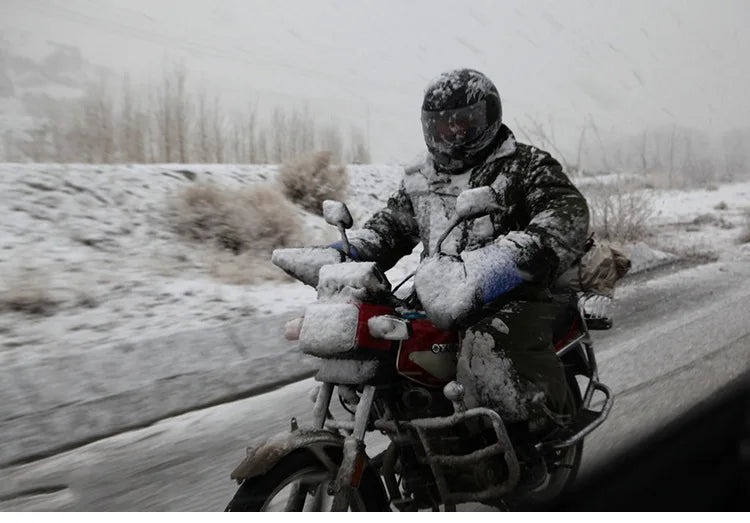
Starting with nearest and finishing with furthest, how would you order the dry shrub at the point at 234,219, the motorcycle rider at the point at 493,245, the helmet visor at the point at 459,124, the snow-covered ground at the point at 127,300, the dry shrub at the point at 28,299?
1. the motorcycle rider at the point at 493,245
2. the helmet visor at the point at 459,124
3. the snow-covered ground at the point at 127,300
4. the dry shrub at the point at 28,299
5. the dry shrub at the point at 234,219

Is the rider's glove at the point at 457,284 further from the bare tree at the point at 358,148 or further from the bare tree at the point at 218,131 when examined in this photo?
the bare tree at the point at 218,131

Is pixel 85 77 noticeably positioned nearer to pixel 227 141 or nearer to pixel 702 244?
pixel 227 141

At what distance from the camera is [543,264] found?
186 cm

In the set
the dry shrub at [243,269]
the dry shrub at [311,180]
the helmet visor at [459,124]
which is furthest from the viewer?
the dry shrub at [311,180]

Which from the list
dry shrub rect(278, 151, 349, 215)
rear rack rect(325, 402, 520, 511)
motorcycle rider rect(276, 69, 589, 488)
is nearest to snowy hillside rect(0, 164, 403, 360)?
dry shrub rect(278, 151, 349, 215)

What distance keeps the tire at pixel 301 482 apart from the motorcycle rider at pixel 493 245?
380mm

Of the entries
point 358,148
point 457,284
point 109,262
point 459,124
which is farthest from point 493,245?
point 358,148

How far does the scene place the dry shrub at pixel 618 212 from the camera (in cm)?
664

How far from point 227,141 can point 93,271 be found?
178cm

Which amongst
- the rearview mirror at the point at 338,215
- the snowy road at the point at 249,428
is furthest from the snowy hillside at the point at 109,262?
the rearview mirror at the point at 338,215

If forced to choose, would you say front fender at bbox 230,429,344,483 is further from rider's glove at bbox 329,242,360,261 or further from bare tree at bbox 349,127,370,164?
bare tree at bbox 349,127,370,164

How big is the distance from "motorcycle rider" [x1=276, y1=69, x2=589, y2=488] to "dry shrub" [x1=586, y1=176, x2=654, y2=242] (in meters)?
4.84

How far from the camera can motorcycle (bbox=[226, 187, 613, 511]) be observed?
1661 mm

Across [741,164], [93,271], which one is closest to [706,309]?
[741,164]
